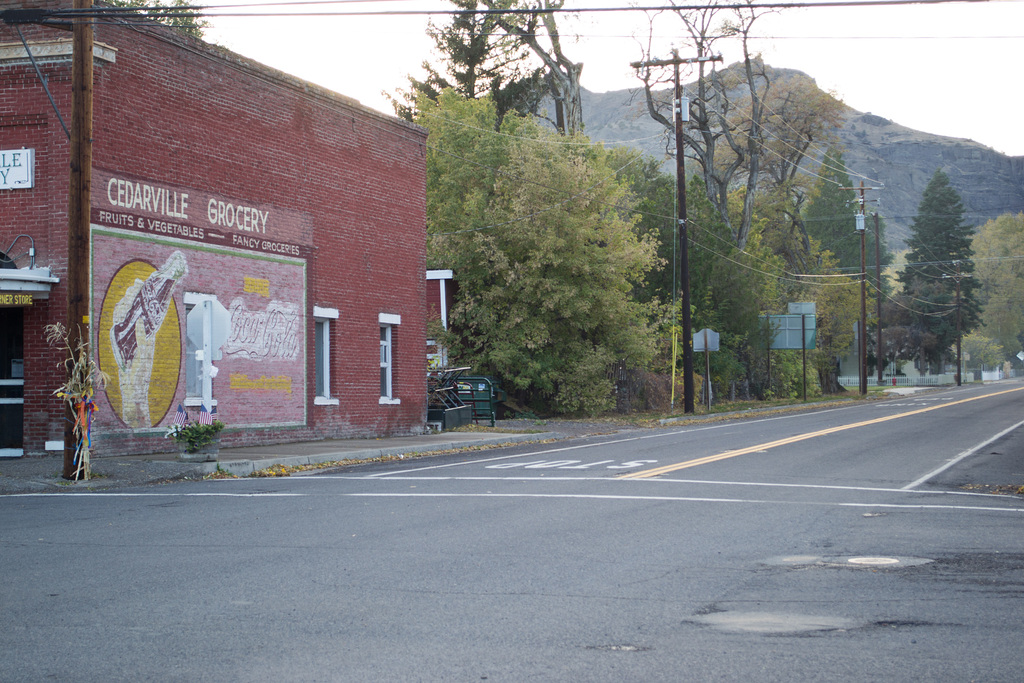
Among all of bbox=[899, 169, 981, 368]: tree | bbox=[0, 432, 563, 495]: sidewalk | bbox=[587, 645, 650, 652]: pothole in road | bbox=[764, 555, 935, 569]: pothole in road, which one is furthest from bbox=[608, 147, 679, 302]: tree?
bbox=[899, 169, 981, 368]: tree

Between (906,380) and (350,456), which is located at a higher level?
(350,456)

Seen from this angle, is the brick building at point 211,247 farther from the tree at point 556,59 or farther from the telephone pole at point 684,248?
the tree at point 556,59

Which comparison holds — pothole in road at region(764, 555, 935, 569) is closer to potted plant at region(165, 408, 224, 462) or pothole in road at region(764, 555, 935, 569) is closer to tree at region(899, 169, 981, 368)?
potted plant at region(165, 408, 224, 462)

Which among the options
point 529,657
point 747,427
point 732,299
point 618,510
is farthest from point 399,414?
point 732,299

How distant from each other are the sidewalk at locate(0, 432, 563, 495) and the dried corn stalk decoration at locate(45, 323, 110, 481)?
1.24 feet

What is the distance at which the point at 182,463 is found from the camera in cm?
1576

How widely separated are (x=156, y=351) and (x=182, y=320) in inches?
33.9

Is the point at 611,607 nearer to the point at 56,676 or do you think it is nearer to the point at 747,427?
the point at 56,676

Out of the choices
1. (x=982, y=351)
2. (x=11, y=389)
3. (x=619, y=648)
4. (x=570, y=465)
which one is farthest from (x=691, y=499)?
(x=982, y=351)

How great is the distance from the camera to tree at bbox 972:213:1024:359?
129 m

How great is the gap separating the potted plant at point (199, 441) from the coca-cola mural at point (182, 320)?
4.42 feet

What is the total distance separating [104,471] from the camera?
15.0 m

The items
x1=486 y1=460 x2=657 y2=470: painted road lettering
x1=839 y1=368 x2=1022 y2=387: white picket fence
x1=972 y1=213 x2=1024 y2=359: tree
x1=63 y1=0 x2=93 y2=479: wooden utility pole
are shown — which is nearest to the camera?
x1=63 y1=0 x2=93 y2=479: wooden utility pole

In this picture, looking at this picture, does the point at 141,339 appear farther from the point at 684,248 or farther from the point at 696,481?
the point at 684,248
